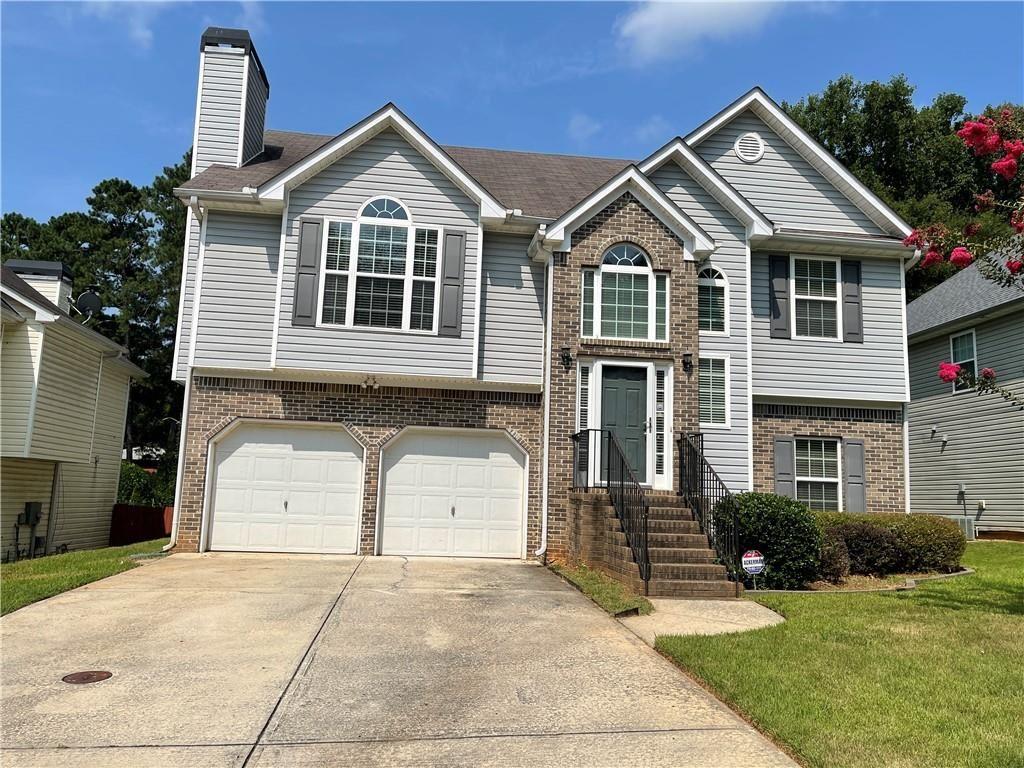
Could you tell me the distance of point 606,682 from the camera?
5.87 m

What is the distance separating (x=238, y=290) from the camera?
13.5 metres

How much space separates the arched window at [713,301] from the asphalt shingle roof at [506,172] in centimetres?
289

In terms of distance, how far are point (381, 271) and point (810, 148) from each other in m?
8.64

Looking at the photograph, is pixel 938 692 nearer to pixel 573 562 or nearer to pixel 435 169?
pixel 573 562

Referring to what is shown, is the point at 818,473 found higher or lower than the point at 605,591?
higher

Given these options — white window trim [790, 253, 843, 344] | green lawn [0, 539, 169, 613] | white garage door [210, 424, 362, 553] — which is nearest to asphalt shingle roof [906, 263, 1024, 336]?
white window trim [790, 253, 843, 344]

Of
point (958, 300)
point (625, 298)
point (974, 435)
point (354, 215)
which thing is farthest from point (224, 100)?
point (974, 435)

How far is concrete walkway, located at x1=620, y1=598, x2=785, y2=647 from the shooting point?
24.6 ft

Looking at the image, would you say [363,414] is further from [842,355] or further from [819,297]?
[842,355]

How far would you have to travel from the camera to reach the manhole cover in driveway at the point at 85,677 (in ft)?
18.8

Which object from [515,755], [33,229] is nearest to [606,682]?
[515,755]

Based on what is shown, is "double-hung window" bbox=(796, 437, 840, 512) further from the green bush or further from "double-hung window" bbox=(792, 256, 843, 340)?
the green bush

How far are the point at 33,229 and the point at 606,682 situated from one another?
38.5 m

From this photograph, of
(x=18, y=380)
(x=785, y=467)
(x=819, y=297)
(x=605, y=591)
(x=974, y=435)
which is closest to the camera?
(x=605, y=591)
